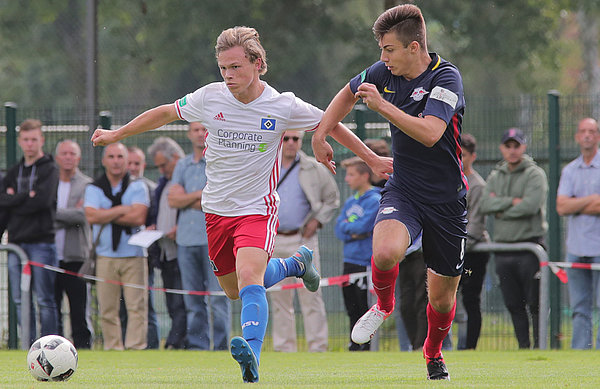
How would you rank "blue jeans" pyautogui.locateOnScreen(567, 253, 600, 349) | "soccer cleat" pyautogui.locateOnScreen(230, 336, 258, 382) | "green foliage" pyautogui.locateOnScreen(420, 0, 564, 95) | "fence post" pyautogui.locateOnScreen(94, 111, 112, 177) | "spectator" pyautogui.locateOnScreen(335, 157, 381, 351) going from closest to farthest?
"soccer cleat" pyautogui.locateOnScreen(230, 336, 258, 382), "blue jeans" pyautogui.locateOnScreen(567, 253, 600, 349), "spectator" pyautogui.locateOnScreen(335, 157, 381, 351), "fence post" pyautogui.locateOnScreen(94, 111, 112, 177), "green foliage" pyautogui.locateOnScreen(420, 0, 564, 95)

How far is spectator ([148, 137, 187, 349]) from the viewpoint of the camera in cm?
1186

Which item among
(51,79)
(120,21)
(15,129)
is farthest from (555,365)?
(51,79)

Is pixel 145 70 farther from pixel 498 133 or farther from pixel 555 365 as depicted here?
pixel 555 365

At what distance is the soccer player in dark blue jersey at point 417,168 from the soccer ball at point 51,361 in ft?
6.30

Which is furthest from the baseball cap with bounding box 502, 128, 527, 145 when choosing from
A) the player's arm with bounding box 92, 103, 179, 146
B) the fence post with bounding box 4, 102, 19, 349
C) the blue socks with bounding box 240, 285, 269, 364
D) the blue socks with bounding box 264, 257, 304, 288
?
the fence post with bounding box 4, 102, 19, 349

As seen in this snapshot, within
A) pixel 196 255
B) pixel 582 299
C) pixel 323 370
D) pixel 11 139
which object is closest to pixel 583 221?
pixel 582 299

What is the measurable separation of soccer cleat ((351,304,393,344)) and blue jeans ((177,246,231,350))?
184 inches

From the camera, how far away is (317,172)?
11.4 meters

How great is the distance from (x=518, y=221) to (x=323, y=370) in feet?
→ 12.9

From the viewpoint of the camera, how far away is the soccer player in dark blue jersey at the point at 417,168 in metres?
6.52

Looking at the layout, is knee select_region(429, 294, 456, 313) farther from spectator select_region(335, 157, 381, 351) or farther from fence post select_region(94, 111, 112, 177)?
fence post select_region(94, 111, 112, 177)

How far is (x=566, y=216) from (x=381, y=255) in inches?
212

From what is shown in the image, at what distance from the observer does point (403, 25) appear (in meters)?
6.55

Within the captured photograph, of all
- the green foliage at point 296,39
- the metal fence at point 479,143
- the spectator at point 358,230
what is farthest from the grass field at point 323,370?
the green foliage at point 296,39
